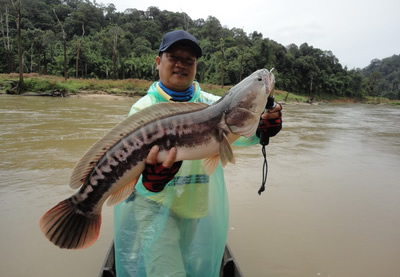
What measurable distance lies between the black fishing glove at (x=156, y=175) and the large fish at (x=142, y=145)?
53 millimetres

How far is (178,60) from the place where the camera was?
2375 mm

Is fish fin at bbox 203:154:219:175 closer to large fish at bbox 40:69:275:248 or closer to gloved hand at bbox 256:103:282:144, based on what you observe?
large fish at bbox 40:69:275:248

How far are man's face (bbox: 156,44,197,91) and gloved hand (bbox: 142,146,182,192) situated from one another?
0.79 metres

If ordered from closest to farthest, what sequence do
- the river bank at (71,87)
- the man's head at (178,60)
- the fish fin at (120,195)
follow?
the fish fin at (120,195), the man's head at (178,60), the river bank at (71,87)

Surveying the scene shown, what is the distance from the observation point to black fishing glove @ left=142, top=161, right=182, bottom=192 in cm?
182

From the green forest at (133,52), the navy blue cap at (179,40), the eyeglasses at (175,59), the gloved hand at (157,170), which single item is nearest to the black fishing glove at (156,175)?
the gloved hand at (157,170)

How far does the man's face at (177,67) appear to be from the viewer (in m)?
2.35

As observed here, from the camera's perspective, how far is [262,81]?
1841 millimetres

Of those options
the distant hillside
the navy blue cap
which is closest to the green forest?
the distant hillside

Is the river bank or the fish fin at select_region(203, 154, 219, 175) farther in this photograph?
the river bank

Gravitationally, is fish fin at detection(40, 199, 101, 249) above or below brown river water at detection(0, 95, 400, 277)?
above

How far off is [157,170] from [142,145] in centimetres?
19

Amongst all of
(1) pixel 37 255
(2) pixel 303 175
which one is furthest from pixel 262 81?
(2) pixel 303 175

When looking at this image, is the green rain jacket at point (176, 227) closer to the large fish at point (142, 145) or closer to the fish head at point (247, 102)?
the large fish at point (142, 145)
